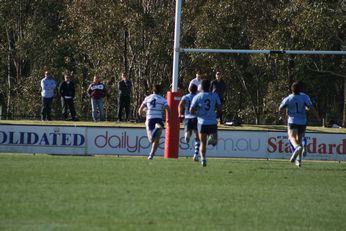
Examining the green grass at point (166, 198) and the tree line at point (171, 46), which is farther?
the tree line at point (171, 46)

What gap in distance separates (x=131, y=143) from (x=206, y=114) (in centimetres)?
835

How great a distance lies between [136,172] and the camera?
19641 mm

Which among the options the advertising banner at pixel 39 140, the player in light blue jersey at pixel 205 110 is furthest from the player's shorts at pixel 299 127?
the advertising banner at pixel 39 140

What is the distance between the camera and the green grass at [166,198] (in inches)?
490

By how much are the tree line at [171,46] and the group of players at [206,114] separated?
18.8 metres

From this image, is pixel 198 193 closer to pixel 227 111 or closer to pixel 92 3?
pixel 92 3

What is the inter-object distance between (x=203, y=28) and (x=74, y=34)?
795 cm

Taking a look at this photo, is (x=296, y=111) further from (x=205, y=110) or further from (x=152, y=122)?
(x=152, y=122)

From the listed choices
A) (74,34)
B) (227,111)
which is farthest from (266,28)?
(74,34)

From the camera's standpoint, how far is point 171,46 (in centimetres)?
4788

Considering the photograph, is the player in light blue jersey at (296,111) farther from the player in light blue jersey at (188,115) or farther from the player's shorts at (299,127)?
the player in light blue jersey at (188,115)

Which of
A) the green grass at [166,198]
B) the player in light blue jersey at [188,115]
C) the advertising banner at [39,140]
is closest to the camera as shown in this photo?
the green grass at [166,198]

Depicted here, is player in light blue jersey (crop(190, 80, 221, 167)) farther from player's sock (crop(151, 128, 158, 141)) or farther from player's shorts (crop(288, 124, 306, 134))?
player's sock (crop(151, 128, 158, 141))

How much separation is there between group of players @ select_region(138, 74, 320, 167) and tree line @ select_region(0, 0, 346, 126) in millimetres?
18822
